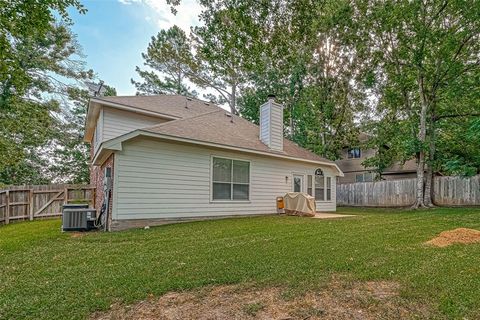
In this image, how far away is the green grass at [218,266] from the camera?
106 inches

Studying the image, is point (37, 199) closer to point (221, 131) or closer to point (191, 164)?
point (191, 164)

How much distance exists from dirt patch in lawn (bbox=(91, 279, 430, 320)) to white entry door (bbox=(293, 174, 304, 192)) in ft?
28.1

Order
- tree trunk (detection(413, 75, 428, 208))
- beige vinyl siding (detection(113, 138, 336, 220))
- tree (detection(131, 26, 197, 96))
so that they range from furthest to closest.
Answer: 1. tree (detection(131, 26, 197, 96))
2. tree trunk (detection(413, 75, 428, 208))
3. beige vinyl siding (detection(113, 138, 336, 220))

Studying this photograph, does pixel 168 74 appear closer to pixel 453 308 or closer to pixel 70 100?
pixel 70 100

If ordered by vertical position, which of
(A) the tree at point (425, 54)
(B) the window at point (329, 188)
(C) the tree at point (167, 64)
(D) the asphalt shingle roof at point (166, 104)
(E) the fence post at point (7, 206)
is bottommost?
(E) the fence post at point (7, 206)

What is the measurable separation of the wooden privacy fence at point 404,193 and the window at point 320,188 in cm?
540

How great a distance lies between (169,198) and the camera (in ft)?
26.4

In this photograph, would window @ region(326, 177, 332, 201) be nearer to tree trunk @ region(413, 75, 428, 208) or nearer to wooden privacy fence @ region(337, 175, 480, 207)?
tree trunk @ region(413, 75, 428, 208)

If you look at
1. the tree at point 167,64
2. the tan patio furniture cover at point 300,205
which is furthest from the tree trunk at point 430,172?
the tree at point 167,64

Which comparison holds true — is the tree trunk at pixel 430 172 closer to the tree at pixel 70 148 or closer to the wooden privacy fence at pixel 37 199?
the wooden privacy fence at pixel 37 199

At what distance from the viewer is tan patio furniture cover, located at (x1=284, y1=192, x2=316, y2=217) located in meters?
9.93

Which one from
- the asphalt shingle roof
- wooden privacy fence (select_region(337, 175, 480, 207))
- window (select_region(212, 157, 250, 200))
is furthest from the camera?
wooden privacy fence (select_region(337, 175, 480, 207))

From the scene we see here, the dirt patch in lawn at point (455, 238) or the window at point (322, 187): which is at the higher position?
the window at point (322, 187)

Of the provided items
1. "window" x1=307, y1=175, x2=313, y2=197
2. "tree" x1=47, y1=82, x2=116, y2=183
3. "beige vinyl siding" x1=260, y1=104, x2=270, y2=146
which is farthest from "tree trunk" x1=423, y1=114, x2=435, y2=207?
"tree" x1=47, y1=82, x2=116, y2=183
